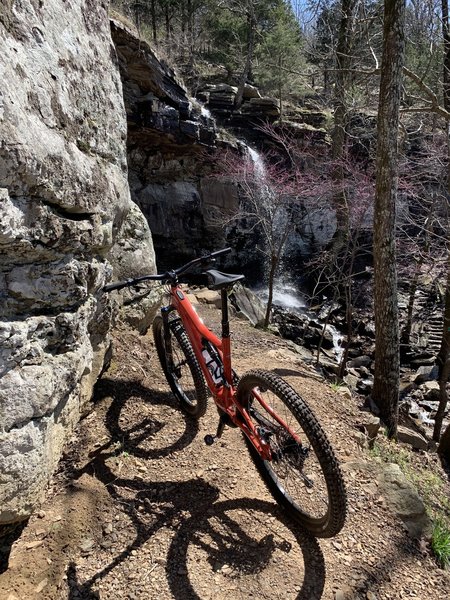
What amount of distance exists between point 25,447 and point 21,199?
3.98 feet

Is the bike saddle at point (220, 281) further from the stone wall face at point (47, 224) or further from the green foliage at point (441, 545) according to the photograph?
the green foliage at point (441, 545)

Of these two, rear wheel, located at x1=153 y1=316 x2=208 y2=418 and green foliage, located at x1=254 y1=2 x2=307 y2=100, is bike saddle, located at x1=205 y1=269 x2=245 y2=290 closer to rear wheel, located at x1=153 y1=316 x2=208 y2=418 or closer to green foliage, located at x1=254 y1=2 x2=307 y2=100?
rear wheel, located at x1=153 y1=316 x2=208 y2=418

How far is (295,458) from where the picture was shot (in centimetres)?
240

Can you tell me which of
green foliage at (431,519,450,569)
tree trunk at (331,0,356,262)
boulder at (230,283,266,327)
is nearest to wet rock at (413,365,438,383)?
tree trunk at (331,0,356,262)

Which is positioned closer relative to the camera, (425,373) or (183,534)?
(183,534)

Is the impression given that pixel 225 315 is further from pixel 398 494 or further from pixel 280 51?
pixel 280 51

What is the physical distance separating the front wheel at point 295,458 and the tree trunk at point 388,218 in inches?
120

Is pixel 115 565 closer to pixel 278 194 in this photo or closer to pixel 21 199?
pixel 21 199

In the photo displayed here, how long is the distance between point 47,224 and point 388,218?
3.94 metres

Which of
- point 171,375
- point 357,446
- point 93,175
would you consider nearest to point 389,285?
point 357,446

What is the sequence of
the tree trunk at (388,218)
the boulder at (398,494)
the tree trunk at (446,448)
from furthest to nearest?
1. the tree trunk at (446,448)
2. the tree trunk at (388,218)
3. the boulder at (398,494)

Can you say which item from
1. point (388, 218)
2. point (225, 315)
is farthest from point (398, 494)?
point (388, 218)

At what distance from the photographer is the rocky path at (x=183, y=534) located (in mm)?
2145

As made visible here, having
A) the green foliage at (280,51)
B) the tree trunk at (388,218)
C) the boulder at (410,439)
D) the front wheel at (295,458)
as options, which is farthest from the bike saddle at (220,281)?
the green foliage at (280,51)
